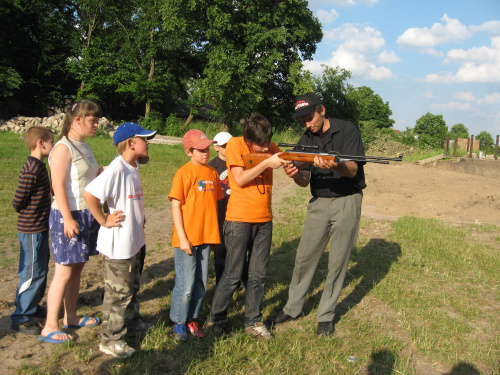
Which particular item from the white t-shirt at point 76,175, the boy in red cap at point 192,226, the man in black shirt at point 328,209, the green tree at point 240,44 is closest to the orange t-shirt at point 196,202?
the boy in red cap at point 192,226

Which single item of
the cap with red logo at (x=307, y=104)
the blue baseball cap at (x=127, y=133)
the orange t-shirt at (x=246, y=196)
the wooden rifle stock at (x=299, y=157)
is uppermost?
the cap with red logo at (x=307, y=104)

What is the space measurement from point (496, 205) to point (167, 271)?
32.4 ft

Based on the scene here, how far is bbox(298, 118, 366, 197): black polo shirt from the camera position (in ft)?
Answer: 13.1

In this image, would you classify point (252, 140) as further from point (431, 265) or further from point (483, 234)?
point (483, 234)

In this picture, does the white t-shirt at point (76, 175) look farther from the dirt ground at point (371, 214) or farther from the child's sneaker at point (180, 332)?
the child's sneaker at point (180, 332)

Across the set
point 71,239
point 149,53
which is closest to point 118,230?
point 71,239

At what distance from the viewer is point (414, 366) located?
3.65 meters

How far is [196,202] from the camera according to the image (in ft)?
12.2

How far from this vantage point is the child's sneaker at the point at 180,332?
12.3 feet

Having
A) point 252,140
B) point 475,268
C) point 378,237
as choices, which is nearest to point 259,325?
point 252,140

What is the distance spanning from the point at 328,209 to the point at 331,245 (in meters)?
0.38

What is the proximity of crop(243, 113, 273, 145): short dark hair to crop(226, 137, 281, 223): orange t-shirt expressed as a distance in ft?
0.43

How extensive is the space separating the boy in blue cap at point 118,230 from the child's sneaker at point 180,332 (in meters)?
0.44

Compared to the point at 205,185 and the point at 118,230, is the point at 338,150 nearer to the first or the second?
the point at 205,185
